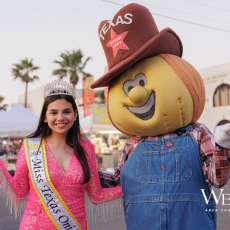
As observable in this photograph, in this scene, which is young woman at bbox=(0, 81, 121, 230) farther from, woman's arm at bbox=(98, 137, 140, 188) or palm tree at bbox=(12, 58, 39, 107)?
palm tree at bbox=(12, 58, 39, 107)

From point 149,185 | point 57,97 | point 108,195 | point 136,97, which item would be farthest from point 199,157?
point 57,97

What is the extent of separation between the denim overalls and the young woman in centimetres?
33

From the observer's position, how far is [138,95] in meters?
2.57

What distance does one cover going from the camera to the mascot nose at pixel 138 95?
8.43 feet

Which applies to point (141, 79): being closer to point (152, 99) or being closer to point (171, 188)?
point (152, 99)

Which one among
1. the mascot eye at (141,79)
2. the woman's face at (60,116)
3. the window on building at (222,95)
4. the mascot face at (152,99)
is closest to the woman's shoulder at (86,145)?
the woman's face at (60,116)

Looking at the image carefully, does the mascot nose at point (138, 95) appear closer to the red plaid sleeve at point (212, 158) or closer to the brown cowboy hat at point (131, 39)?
the brown cowboy hat at point (131, 39)

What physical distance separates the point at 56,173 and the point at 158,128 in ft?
2.31

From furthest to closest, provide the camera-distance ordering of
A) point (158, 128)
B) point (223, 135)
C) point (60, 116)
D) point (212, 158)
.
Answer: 1. point (60, 116)
2. point (158, 128)
3. point (212, 158)
4. point (223, 135)

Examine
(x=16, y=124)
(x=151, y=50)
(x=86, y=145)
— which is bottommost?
(x=86, y=145)

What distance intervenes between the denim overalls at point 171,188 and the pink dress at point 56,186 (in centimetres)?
32

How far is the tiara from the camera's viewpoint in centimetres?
279

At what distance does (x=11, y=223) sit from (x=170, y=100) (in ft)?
15.3

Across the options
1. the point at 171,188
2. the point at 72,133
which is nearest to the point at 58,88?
the point at 72,133
